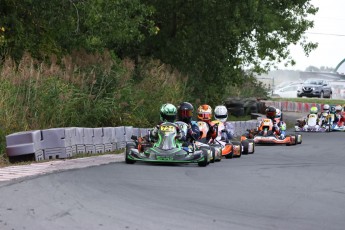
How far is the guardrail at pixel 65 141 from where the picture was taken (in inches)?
550

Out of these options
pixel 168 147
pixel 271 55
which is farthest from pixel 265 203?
pixel 271 55

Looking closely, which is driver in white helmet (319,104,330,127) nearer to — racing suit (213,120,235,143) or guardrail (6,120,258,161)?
guardrail (6,120,258,161)

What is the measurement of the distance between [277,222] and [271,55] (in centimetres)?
3173

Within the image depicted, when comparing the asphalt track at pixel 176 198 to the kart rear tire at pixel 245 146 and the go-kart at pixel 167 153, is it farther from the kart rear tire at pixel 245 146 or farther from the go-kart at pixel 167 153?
the kart rear tire at pixel 245 146

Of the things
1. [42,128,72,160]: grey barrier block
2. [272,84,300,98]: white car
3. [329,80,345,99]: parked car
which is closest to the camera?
[42,128,72,160]: grey barrier block

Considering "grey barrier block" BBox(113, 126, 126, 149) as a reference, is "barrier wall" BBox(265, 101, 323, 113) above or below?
below

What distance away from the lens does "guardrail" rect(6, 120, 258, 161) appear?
45.9 ft

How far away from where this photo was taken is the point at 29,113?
54.9 feet

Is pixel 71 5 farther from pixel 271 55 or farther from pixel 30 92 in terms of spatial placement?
pixel 271 55

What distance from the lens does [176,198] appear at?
400 inches

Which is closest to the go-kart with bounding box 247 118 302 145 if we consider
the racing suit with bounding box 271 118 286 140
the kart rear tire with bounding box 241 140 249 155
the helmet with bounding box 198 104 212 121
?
the racing suit with bounding box 271 118 286 140

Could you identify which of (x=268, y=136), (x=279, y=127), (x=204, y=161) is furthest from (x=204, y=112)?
(x=279, y=127)

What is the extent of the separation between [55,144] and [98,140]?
228 centimetres

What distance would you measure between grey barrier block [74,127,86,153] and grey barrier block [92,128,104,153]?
601mm
